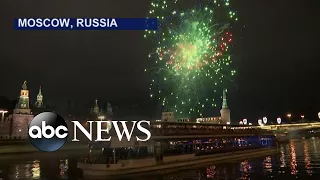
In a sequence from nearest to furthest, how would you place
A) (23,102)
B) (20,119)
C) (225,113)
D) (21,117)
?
(20,119), (21,117), (23,102), (225,113)

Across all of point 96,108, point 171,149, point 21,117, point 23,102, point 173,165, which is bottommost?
point 173,165

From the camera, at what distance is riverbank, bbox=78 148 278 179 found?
26.3 meters

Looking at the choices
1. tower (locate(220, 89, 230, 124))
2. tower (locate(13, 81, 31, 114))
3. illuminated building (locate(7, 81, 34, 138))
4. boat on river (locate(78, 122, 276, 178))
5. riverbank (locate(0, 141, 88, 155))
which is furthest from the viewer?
tower (locate(220, 89, 230, 124))

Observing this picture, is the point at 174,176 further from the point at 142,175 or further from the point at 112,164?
the point at 112,164

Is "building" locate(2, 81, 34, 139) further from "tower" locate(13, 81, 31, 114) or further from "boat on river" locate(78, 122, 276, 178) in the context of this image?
"boat on river" locate(78, 122, 276, 178)

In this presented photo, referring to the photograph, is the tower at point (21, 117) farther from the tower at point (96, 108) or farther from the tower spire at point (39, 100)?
the tower at point (96, 108)

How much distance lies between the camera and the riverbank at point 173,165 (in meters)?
26.3

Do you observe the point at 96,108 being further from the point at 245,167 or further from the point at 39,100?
the point at 245,167

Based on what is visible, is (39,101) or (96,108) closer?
(39,101)

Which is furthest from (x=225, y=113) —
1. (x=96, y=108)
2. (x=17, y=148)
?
(x=17, y=148)

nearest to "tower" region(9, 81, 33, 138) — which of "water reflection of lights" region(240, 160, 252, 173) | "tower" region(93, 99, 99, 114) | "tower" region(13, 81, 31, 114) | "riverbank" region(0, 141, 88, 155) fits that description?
"tower" region(13, 81, 31, 114)

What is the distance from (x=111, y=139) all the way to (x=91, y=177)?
3.44 m

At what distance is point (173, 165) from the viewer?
3198cm

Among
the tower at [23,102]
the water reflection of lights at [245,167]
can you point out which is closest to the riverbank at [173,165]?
the water reflection of lights at [245,167]
